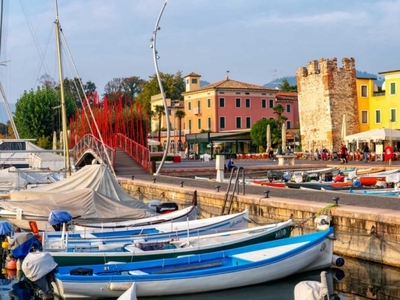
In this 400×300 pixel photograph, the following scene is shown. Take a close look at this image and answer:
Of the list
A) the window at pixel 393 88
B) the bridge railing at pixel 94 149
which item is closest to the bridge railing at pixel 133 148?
the bridge railing at pixel 94 149

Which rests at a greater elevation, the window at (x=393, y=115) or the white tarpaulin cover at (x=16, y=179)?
the window at (x=393, y=115)

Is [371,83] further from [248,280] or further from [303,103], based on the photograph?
[248,280]

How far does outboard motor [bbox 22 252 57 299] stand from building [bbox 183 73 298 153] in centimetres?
6967

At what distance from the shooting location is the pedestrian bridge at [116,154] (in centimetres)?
3989

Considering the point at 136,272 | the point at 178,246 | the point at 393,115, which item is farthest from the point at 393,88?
the point at 136,272

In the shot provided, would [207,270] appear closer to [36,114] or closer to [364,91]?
[364,91]

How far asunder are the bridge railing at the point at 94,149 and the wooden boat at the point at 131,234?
1945cm

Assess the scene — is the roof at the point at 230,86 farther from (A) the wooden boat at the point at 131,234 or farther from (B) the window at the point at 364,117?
(A) the wooden boat at the point at 131,234

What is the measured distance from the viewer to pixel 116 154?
145ft

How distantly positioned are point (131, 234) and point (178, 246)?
8.57 feet

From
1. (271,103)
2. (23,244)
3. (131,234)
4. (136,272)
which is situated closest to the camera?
(136,272)

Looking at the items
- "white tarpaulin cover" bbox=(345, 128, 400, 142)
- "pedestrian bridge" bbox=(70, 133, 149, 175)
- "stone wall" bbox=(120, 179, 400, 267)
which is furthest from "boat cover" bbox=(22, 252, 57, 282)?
"white tarpaulin cover" bbox=(345, 128, 400, 142)

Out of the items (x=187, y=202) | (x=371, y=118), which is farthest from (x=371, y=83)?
(x=187, y=202)

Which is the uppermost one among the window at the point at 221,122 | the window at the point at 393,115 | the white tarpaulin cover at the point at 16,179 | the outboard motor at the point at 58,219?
the window at the point at 221,122
